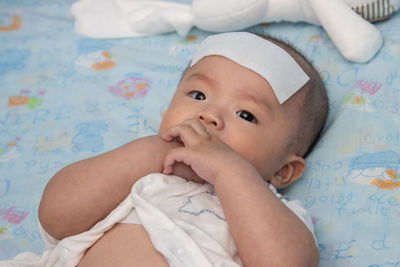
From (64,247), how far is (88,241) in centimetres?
6

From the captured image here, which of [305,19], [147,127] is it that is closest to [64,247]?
[147,127]

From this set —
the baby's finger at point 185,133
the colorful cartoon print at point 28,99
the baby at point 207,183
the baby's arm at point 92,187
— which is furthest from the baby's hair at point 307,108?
the colorful cartoon print at point 28,99

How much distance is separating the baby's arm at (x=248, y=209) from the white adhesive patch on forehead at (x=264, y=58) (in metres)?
0.32

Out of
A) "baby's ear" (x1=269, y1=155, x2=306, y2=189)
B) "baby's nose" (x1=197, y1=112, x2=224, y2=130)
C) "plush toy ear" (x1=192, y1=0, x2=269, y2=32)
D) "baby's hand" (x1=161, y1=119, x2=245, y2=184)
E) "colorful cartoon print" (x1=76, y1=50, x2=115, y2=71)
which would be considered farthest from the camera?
"colorful cartoon print" (x1=76, y1=50, x2=115, y2=71)

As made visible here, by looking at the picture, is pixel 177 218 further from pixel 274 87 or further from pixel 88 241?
pixel 274 87

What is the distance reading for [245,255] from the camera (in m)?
1.17

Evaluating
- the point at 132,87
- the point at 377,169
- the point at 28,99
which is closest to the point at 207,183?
the point at 377,169

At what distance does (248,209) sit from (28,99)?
1263mm

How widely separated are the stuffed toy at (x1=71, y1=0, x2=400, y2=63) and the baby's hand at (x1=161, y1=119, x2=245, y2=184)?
84 centimetres

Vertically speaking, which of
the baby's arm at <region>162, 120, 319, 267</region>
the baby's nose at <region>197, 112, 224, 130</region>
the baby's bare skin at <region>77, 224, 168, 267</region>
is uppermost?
the baby's nose at <region>197, 112, 224, 130</region>

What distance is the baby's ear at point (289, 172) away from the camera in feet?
5.23

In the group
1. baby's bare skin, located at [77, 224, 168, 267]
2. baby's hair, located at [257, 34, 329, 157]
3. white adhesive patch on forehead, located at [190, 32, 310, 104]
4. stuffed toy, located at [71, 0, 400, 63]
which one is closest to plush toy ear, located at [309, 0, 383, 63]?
stuffed toy, located at [71, 0, 400, 63]

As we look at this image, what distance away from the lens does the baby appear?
3.87ft

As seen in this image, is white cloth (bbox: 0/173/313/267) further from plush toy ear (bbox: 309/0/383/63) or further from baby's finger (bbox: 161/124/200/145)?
plush toy ear (bbox: 309/0/383/63)
